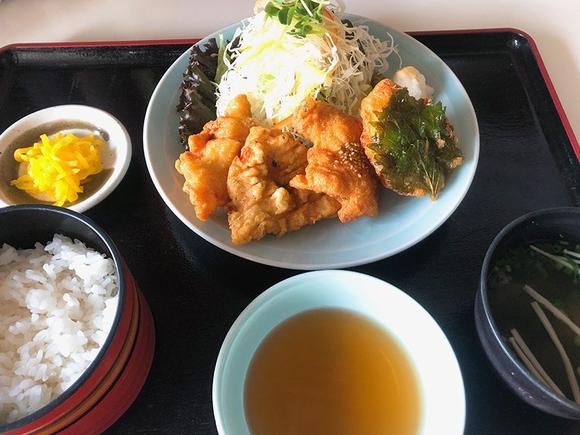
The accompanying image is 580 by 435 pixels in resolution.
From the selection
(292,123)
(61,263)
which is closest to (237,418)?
(61,263)

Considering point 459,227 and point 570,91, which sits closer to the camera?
point 459,227

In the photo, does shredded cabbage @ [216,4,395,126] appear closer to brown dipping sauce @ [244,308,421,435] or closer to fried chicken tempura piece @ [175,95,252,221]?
fried chicken tempura piece @ [175,95,252,221]

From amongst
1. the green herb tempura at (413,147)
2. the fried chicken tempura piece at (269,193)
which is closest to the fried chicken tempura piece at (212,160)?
the fried chicken tempura piece at (269,193)

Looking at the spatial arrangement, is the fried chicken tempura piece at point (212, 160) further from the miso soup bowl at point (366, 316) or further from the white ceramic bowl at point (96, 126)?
the miso soup bowl at point (366, 316)

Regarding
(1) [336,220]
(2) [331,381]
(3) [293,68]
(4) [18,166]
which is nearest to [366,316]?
(2) [331,381]

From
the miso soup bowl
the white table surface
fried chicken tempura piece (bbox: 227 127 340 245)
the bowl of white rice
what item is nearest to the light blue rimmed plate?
fried chicken tempura piece (bbox: 227 127 340 245)

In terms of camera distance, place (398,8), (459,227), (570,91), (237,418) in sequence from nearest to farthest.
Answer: (237,418) → (459,227) → (570,91) → (398,8)

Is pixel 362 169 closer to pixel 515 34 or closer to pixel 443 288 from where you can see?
pixel 443 288
